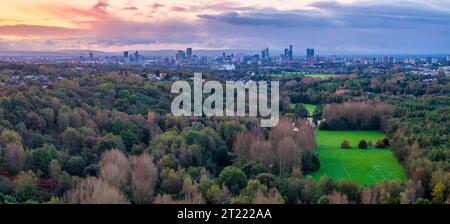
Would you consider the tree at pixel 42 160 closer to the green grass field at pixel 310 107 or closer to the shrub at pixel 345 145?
the shrub at pixel 345 145

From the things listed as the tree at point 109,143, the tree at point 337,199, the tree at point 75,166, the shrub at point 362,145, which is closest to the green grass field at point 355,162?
the shrub at point 362,145

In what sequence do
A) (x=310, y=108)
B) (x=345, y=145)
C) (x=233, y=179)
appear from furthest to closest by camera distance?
1. (x=310, y=108)
2. (x=345, y=145)
3. (x=233, y=179)

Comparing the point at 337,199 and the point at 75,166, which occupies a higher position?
the point at 75,166

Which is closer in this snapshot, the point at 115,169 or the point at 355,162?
Result: the point at 115,169

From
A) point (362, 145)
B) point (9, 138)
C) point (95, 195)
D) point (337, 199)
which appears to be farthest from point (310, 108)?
point (95, 195)

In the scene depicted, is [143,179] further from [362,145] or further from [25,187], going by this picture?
[362,145]

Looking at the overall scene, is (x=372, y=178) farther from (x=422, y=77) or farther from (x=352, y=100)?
(x=422, y=77)
